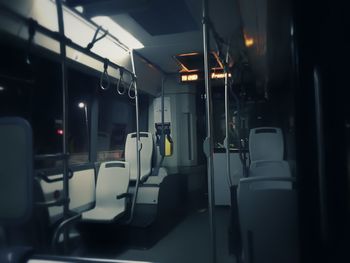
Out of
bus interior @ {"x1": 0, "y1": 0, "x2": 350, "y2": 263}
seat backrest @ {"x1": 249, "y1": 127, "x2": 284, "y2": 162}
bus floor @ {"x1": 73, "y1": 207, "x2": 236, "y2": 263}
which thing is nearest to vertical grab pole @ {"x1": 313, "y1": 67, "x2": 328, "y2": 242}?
bus interior @ {"x1": 0, "y1": 0, "x2": 350, "y2": 263}

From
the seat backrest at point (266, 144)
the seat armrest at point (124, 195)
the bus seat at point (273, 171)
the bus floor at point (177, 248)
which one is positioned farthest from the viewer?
the seat backrest at point (266, 144)

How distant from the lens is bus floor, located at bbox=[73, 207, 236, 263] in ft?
9.23

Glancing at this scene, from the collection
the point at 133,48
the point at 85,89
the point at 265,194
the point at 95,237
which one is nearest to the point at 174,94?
the point at 133,48

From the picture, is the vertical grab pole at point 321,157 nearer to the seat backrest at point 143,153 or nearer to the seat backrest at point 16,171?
the seat backrest at point 16,171

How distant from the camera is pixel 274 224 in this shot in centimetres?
152

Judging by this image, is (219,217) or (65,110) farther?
(219,217)

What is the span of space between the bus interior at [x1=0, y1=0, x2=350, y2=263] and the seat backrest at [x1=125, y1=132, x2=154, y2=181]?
21 millimetres

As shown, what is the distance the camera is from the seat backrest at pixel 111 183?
11.2ft

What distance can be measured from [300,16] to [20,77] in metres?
2.27

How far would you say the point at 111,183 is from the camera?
343 cm

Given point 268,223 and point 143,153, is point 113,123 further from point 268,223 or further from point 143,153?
point 268,223

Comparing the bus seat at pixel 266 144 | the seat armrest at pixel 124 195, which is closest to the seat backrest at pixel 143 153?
the seat armrest at pixel 124 195

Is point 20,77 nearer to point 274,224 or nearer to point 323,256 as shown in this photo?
point 274,224

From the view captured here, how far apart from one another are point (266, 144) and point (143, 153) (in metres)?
1.76
